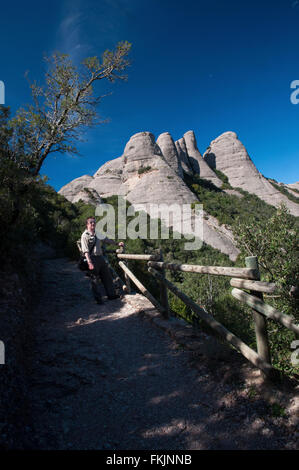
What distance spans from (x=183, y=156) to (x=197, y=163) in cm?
396

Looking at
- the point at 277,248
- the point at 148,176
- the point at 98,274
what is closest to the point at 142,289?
the point at 98,274

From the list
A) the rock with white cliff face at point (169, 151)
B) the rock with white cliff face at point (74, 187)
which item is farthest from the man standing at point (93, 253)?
the rock with white cliff face at point (169, 151)

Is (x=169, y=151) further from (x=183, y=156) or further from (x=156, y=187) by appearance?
(x=156, y=187)

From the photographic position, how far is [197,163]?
61.8 meters

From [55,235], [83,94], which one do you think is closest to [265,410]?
[83,94]

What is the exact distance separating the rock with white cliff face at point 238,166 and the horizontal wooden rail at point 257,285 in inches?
2102

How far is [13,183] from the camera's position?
17.0 feet

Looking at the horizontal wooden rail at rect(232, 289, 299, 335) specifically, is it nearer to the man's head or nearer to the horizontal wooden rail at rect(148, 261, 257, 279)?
the horizontal wooden rail at rect(148, 261, 257, 279)

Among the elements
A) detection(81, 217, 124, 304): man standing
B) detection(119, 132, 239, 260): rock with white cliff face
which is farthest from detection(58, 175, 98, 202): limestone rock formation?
detection(81, 217, 124, 304): man standing

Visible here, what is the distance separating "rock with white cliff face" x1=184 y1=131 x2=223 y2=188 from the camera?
58.9 metres

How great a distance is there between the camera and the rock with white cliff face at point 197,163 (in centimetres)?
5888

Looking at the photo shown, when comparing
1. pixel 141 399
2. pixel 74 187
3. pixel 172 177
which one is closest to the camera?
pixel 141 399

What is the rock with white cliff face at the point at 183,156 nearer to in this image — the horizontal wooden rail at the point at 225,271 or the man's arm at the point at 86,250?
the man's arm at the point at 86,250

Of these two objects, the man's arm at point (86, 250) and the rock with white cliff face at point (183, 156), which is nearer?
the man's arm at point (86, 250)
